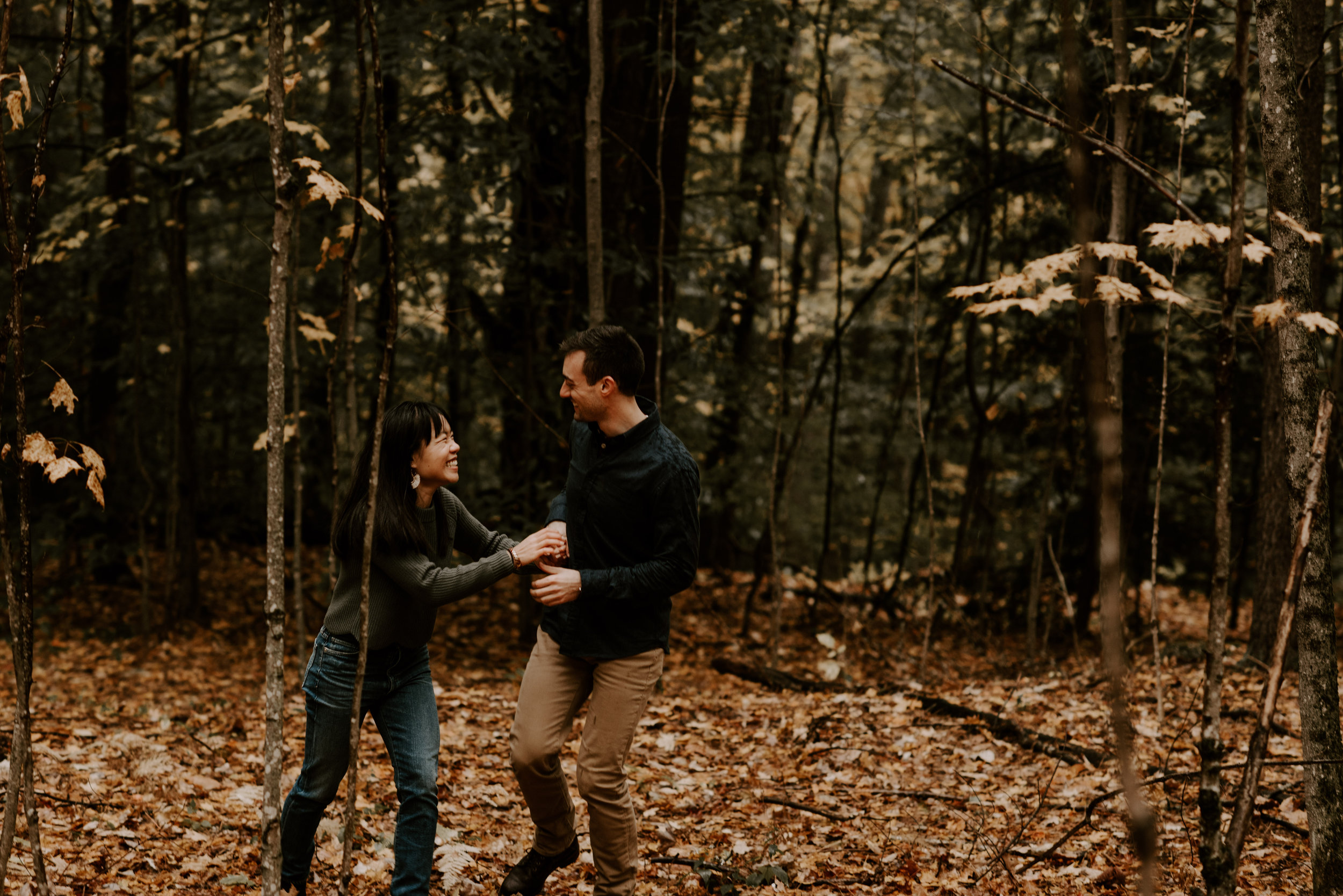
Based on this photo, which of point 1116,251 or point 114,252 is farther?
point 114,252

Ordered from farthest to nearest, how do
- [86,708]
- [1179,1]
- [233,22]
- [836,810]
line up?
[233,22], [1179,1], [86,708], [836,810]

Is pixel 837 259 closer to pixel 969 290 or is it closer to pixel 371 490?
pixel 969 290

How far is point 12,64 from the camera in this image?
9.70 m

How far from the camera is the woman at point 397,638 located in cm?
326

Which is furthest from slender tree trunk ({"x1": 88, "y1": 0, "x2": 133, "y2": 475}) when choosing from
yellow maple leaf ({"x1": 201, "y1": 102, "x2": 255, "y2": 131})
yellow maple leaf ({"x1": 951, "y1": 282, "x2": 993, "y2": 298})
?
yellow maple leaf ({"x1": 951, "y1": 282, "x2": 993, "y2": 298})

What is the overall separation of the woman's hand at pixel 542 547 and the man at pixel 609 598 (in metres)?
0.07

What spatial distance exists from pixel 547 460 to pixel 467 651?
2.22 meters

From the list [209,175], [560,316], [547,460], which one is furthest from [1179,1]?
[209,175]

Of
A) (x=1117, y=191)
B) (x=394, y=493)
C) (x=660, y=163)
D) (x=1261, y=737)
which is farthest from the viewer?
(x=660, y=163)

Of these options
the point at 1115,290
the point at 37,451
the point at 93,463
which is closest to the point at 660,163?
the point at 1115,290

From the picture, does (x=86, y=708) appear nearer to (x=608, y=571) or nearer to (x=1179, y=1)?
(x=608, y=571)

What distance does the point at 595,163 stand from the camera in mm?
6590

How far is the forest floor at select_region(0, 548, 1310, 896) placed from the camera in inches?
159

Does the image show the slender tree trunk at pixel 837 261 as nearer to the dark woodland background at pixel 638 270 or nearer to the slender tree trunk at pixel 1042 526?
the dark woodland background at pixel 638 270
